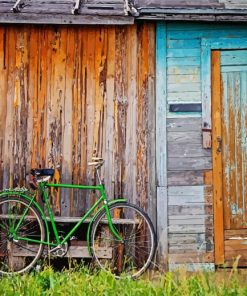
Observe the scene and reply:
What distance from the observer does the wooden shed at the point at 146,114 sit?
741cm

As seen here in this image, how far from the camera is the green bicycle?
702 cm

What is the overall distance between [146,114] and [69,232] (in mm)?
1893

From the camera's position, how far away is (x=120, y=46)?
25.0 feet

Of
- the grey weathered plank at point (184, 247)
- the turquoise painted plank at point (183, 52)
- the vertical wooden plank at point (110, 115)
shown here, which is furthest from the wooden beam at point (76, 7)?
the grey weathered plank at point (184, 247)

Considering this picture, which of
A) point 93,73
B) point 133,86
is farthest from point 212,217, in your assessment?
point 93,73

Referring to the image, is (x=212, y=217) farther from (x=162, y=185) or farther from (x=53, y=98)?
(x=53, y=98)

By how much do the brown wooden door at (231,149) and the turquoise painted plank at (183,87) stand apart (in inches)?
9.7

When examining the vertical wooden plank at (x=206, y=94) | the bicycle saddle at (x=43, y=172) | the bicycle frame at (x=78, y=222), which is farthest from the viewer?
the vertical wooden plank at (x=206, y=94)

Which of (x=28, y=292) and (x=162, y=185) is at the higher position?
(x=162, y=185)

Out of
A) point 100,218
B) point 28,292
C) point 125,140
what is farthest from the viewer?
point 125,140

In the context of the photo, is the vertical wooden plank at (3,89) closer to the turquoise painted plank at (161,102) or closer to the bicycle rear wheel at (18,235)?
the bicycle rear wheel at (18,235)

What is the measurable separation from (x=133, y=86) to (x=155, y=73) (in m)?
0.35

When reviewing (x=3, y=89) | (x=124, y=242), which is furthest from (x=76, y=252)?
(x=3, y=89)

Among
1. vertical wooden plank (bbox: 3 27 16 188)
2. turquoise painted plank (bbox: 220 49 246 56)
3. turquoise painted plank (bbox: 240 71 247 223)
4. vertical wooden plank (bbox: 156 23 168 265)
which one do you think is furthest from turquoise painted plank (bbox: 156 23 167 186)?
vertical wooden plank (bbox: 3 27 16 188)
